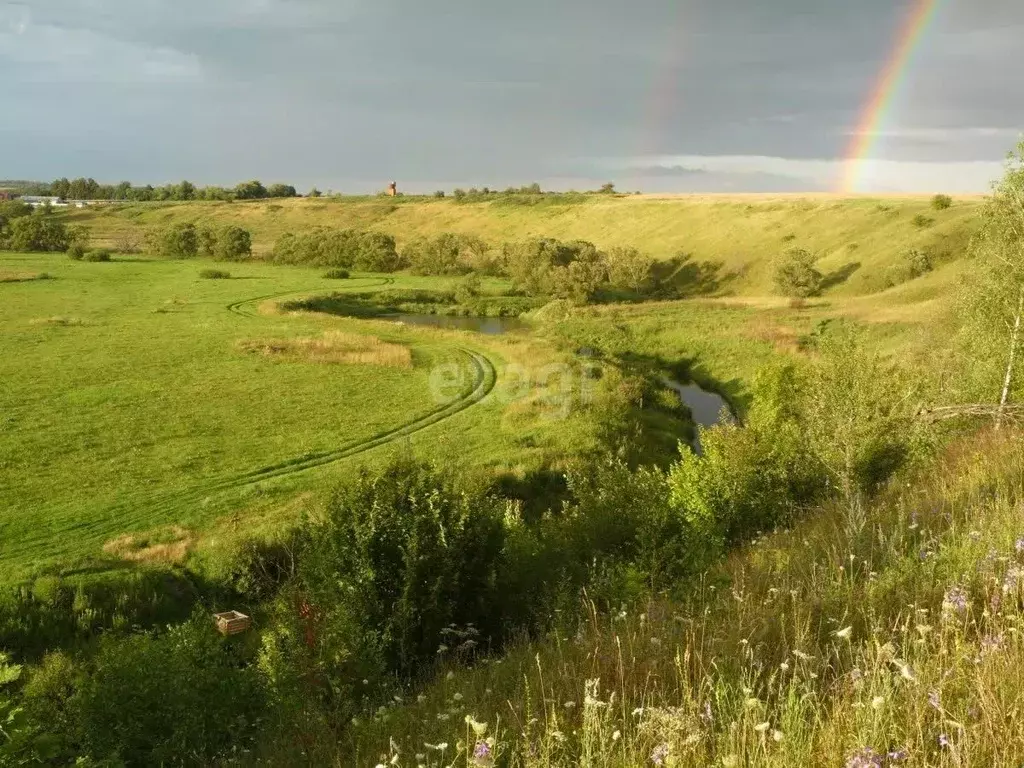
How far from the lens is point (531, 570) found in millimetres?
13562

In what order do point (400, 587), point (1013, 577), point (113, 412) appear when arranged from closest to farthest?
point (1013, 577), point (400, 587), point (113, 412)

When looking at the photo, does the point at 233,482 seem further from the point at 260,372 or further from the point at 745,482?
the point at 260,372

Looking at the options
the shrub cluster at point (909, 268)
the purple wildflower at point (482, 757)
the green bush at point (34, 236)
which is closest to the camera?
the purple wildflower at point (482, 757)

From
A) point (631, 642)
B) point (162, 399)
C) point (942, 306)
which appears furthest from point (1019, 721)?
point (942, 306)

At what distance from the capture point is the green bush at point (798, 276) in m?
80.4

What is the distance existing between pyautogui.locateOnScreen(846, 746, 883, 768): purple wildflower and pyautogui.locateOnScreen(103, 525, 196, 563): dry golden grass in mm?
19396

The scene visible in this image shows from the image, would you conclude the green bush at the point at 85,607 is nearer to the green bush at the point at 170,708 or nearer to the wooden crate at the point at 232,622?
the wooden crate at the point at 232,622

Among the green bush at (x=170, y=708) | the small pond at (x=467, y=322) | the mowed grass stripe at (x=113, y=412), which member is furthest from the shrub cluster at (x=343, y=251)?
the green bush at (x=170, y=708)

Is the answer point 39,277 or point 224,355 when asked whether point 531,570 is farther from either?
point 39,277

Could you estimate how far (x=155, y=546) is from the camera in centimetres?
1997

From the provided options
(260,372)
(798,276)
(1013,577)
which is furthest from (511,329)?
(1013,577)

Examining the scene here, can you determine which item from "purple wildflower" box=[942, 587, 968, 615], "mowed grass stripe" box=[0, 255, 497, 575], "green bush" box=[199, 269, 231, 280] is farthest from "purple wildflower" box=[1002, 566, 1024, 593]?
"green bush" box=[199, 269, 231, 280]

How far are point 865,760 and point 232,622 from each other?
16355 millimetres

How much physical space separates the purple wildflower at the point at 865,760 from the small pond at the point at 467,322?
65079mm
